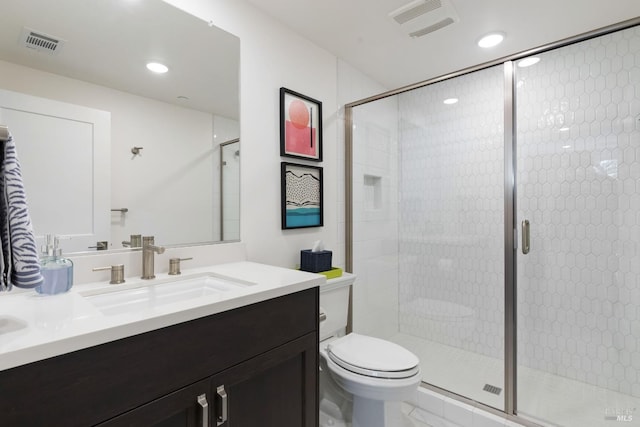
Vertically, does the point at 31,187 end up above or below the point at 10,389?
above

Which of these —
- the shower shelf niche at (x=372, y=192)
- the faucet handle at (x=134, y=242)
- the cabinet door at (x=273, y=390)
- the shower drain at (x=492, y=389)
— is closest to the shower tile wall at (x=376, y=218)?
the shower shelf niche at (x=372, y=192)

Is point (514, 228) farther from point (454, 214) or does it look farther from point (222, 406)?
point (222, 406)

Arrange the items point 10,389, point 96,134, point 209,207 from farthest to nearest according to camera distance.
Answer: point 209,207 < point 96,134 < point 10,389

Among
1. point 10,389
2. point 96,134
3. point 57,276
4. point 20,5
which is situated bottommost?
point 10,389

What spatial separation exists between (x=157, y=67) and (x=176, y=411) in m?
1.27

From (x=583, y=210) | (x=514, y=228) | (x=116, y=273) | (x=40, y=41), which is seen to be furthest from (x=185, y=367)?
(x=583, y=210)

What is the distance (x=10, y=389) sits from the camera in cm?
58

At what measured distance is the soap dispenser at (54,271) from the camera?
93 cm

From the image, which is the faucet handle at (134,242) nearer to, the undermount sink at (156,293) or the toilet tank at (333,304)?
the undermount sink at (156,293)

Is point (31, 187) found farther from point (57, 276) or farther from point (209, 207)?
point (209, 207)

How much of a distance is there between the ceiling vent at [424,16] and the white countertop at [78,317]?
153 cm

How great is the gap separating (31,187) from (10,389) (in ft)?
2.30

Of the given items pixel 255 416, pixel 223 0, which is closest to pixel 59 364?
pixel 255 416

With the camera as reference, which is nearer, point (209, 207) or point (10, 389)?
point (10, 389)
